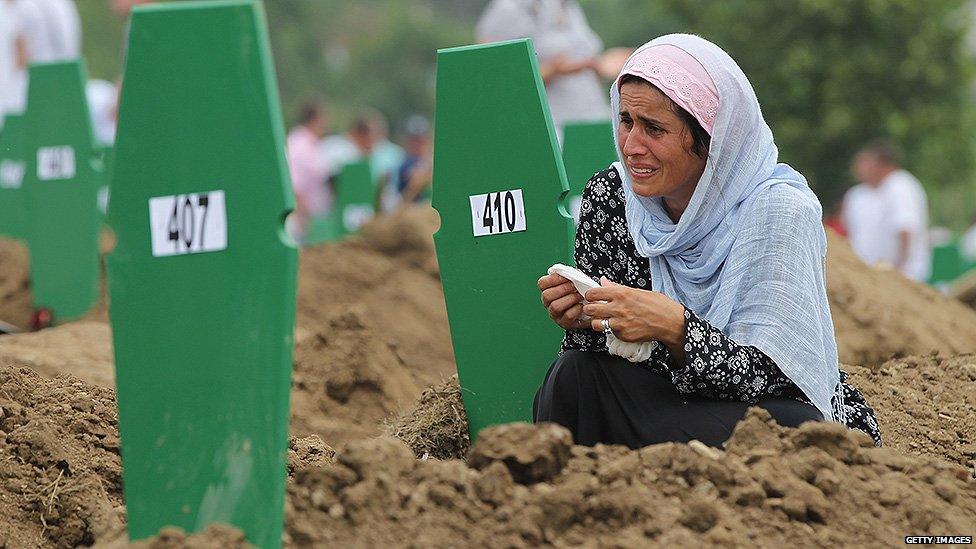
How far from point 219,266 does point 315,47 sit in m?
49.4

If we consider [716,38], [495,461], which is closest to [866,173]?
[716,38]

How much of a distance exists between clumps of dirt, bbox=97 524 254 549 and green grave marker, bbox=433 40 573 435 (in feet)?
6.17

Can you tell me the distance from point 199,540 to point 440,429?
2037 millimetres

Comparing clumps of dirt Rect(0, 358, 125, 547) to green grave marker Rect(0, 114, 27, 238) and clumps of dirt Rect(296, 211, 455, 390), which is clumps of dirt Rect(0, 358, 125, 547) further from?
clumps of dirt Rect(296, 211, 455, 390)

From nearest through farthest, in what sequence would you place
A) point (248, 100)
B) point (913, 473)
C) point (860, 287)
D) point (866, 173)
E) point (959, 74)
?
1. point (248, 100)
2. point (913, 473)
3. point (860, 287)
4. point (866, 173)
5. point (959, 74)

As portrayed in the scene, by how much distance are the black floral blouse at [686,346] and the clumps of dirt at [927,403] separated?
60 centimetres

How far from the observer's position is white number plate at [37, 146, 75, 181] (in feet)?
25.7

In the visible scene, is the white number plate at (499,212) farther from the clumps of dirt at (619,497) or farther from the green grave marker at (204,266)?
the green grave marker at (204,266)

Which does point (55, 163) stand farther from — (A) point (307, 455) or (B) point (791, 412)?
(B) point (791, 412)

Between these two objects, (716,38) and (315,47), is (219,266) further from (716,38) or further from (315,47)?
(315,47)

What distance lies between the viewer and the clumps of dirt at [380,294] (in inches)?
371

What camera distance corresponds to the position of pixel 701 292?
4.20 meters

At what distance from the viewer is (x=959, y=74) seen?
18953mm

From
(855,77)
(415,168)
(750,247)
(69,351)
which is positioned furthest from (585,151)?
(855,77)
